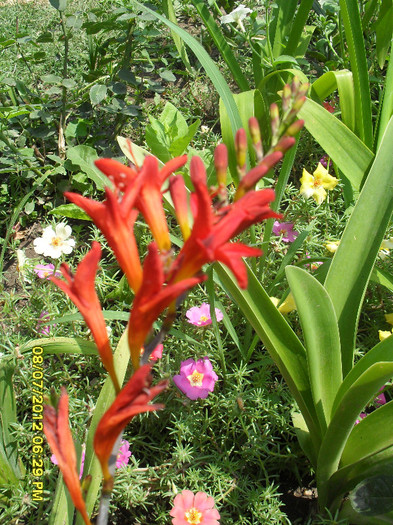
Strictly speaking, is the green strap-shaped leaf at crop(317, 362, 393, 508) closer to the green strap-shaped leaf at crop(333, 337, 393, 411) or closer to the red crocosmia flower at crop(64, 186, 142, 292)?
the green strap-shaped leaf at crop(333, 337, 393, 411)

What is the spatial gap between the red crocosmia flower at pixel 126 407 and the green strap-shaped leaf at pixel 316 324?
2.22ft

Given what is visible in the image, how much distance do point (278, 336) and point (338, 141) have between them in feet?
2.58

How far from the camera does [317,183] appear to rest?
1956mm

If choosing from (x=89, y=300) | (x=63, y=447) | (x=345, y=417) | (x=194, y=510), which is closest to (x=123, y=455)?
(x=194, y=510)

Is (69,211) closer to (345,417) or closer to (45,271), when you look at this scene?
(45,271)

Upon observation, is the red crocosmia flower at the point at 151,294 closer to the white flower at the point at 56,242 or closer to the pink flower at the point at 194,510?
the pink flower at the point at 194,510

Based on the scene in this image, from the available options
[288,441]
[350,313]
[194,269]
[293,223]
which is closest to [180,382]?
[288,441]

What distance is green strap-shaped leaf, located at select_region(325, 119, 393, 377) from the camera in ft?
4.50

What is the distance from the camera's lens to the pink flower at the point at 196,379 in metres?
1.52

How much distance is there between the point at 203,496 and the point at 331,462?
33 cm

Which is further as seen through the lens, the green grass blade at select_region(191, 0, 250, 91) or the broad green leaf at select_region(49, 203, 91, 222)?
the broad green leaf at select_region(49, 203, 91, 222)

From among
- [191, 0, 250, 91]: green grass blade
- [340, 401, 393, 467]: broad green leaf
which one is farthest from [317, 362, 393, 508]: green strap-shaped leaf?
[191, 0, 250, 91]: green grass blade

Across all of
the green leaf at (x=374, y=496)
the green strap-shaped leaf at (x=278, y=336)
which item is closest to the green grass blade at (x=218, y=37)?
the green strap-shaped leaf at (x=278, y=336)

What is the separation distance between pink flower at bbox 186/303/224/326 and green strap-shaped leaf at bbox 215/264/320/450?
14.9 inches
